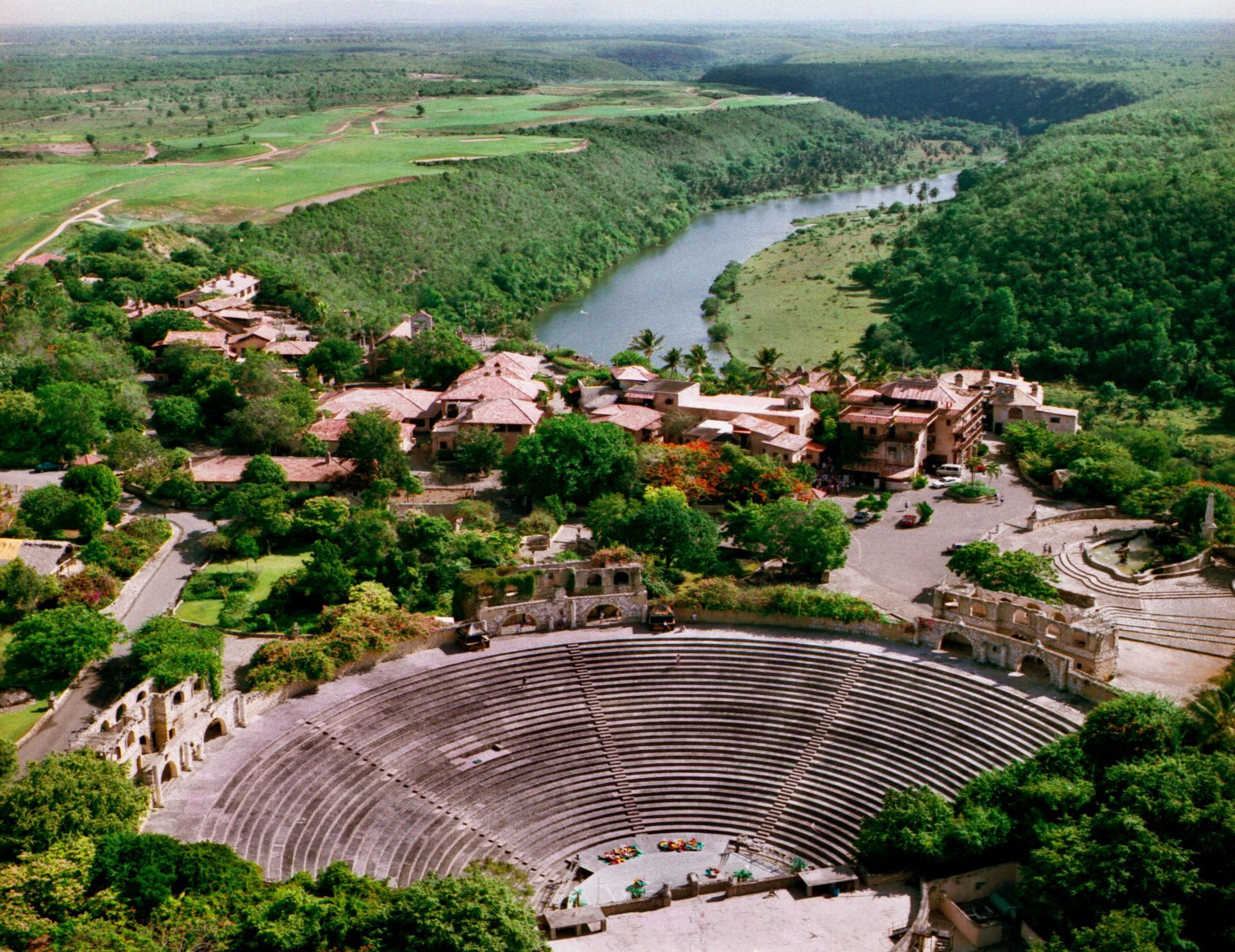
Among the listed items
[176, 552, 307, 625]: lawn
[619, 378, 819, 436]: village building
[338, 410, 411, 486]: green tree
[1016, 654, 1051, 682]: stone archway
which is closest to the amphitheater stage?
[1016, 654, 1051, 682]: stone archway

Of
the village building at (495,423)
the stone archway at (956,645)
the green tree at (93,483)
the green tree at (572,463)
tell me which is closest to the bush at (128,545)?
the green tree at (93,483)

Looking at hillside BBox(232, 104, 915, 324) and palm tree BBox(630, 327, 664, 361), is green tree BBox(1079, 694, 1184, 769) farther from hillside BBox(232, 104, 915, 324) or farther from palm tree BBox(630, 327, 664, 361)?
hillside BBox(232, 104, 915, 324)

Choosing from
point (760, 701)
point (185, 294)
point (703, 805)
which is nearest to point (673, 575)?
point (760, 701)

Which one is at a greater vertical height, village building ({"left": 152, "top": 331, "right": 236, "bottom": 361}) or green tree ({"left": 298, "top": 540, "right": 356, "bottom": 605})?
village building ({"left": 152, "top": 331, "right": 236, "bottom": 361})

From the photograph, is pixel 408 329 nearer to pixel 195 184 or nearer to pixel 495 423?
pixel 495 423

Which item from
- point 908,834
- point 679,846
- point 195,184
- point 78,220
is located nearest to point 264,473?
point 679,846

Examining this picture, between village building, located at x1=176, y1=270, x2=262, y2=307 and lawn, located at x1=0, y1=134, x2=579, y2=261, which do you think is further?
lawn, located at x1=0, y1=134, x2=579, y2=261

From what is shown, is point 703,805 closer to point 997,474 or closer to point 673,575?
point 673,575
